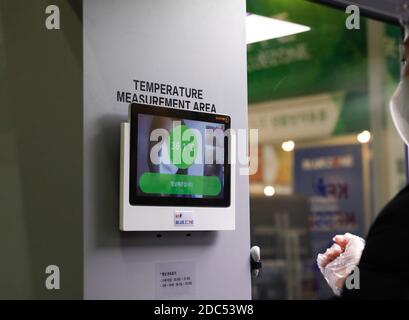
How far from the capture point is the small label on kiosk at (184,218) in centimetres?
281

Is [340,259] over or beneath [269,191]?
beneath

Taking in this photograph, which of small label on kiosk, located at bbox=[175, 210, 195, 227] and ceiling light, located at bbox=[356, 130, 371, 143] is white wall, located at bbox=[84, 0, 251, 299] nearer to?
small label on kiosk, located at bbox=[175, 210, 195, 227]

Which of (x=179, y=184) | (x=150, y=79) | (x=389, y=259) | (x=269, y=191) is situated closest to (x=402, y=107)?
(x=389, y=259)

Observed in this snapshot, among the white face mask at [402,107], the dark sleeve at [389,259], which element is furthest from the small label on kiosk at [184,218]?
the dark sleeve at [389,259]

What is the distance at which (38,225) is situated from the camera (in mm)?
2729

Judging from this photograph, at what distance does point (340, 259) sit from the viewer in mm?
2449

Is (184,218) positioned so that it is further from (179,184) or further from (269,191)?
(269,191)

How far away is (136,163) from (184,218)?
0.33 meters

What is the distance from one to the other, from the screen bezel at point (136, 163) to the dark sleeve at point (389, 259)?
46.0 inches

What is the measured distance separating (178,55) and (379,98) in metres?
3.45

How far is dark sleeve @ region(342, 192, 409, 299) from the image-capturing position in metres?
1.70

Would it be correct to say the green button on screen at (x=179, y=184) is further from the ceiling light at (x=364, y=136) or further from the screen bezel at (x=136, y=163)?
the ceiling light at (x=364, y=136)

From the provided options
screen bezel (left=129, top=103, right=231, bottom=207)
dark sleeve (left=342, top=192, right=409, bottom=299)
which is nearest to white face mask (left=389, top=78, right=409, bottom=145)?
dark sleeve (left=342, top=192, right=409, bottom=299)

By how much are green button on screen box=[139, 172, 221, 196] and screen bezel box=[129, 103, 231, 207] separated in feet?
0.10
